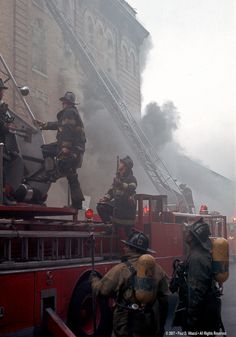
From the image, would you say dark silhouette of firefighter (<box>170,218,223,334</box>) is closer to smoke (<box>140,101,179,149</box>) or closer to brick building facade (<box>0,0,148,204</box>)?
brick building facade (<box>0,0,148,204</box>)

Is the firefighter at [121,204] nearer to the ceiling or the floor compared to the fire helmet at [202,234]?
nearer to the ceiling

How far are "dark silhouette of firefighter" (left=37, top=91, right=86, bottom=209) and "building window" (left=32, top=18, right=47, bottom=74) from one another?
39.2 feet

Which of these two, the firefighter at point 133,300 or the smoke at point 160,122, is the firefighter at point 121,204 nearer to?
the firefighter at point 133,300

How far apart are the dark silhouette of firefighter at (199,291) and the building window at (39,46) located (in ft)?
46.8

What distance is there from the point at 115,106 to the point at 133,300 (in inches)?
666

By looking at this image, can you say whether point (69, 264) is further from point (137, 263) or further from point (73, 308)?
point (137, 263)

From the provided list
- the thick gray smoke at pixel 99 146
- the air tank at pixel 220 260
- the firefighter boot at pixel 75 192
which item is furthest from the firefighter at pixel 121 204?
the thick gray smoke at pixel 99 146

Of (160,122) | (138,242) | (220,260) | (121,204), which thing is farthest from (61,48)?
(138,242)

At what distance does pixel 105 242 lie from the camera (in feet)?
21.2

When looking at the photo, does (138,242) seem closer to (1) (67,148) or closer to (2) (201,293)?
(2) (201,293)

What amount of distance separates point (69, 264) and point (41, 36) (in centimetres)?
1442

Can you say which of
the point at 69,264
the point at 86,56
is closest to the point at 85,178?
the point at 86,56

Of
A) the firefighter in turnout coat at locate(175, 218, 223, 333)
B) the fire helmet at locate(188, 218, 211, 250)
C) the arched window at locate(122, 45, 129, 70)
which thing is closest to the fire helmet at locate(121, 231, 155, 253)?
the firefighter in turnout coat at locate(175, 218, 223, 333)

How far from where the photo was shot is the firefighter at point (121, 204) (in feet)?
21.5
